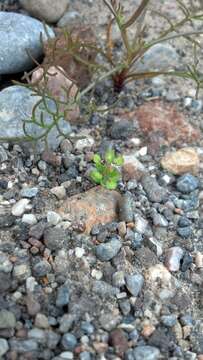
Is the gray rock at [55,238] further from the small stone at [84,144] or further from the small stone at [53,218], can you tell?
the small stone at [84,144]

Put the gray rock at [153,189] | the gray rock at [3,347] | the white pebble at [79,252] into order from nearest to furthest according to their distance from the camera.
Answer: the gray rock at [3,347]
the white pebble at [79,252]
the gray rock at [153,189]

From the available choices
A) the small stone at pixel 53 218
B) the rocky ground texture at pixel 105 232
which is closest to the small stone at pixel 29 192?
the rocky ground texture at pixel 105 232

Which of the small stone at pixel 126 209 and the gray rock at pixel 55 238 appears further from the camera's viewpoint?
the small stone at pixel 126 209

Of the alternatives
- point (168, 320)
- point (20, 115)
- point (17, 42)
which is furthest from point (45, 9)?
point (168, 320)

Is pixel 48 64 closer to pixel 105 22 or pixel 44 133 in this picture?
pixel 44 133

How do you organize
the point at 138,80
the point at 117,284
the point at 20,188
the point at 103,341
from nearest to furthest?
the point at 103,341 < the point at 117,284 < the point at 20,188 < the point at 138,80

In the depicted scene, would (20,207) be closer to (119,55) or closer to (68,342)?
(68,342)

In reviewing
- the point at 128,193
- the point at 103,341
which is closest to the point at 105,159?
the point at 128,193
